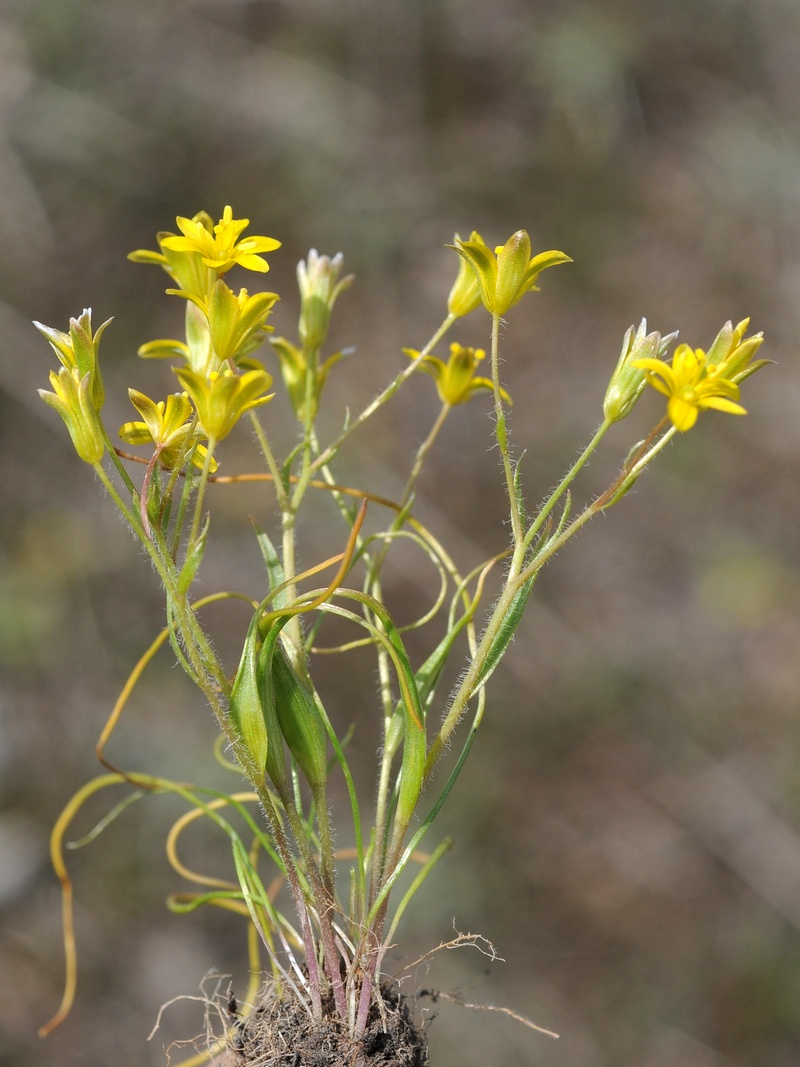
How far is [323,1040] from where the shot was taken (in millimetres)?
470

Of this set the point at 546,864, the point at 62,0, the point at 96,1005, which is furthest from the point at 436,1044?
the point at 62,0

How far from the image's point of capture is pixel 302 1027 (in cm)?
48

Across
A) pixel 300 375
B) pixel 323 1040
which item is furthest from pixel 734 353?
pixel 323 1040

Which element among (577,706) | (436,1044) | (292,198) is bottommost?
(436,1044)

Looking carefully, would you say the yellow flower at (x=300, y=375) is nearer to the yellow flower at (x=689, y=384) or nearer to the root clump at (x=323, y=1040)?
the yellow flower at (x=689, y=384)

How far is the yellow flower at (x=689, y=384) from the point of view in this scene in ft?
1.23

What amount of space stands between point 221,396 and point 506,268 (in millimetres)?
163

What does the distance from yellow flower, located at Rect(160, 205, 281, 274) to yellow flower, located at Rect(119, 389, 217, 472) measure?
7cm

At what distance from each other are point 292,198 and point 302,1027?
8.05ft

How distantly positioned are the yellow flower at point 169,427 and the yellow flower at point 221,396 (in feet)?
0.06

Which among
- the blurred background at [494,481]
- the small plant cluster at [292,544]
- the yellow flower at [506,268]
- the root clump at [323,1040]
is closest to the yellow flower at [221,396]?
the small plant cluster at [292,544]

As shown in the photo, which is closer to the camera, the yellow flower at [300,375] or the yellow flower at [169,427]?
the yellow flower at [169,427]

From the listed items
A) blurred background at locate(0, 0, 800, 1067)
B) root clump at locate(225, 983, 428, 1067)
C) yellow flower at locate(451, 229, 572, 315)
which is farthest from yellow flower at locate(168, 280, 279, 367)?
blurred background at locate(0, 0, 800, 1067)

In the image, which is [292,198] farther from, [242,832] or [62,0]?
[242,832]
